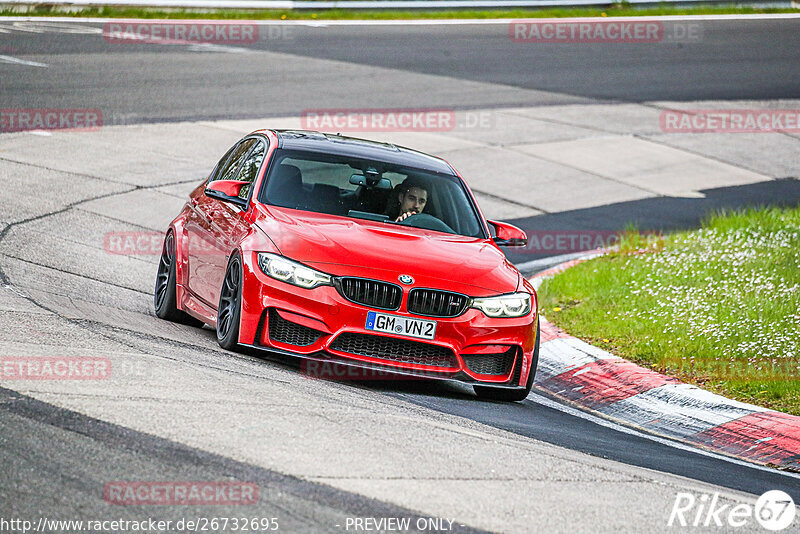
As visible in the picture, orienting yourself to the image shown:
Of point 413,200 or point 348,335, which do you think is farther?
point 413,200

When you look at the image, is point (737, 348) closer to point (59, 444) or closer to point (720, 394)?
point (720, 394)

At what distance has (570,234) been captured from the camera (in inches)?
592

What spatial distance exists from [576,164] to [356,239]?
1128cm

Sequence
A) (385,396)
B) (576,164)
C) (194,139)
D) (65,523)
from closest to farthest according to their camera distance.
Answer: (65,523) < (385,396) < (194,139) < (576,164)

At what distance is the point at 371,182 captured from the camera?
8969mm

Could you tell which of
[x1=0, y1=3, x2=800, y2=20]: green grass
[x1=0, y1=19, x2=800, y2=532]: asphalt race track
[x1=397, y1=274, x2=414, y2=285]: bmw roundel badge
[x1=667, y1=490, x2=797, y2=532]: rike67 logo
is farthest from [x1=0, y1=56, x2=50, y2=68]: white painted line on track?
[x1=667, y1=490, x2=797, y2=532]: rike67 logo

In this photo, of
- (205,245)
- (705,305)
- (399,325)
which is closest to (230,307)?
(205,245)

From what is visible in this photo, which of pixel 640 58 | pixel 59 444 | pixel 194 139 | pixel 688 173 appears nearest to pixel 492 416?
pixel 59 444

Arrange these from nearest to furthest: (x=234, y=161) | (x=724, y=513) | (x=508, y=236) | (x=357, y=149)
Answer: (x=724, y=513)
(x=508, y=236)
(x=357, y=149)
(x=234, y=161)

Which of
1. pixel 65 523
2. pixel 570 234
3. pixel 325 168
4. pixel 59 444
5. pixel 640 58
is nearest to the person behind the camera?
pixel 65 523

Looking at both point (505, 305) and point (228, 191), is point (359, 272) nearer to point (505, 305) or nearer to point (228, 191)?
point (505, 305)

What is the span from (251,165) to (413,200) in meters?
1.32

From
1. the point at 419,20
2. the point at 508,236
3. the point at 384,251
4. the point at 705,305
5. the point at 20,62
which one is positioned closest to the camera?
the point at 384,251

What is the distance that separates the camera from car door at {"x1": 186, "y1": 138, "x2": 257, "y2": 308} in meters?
8.61
